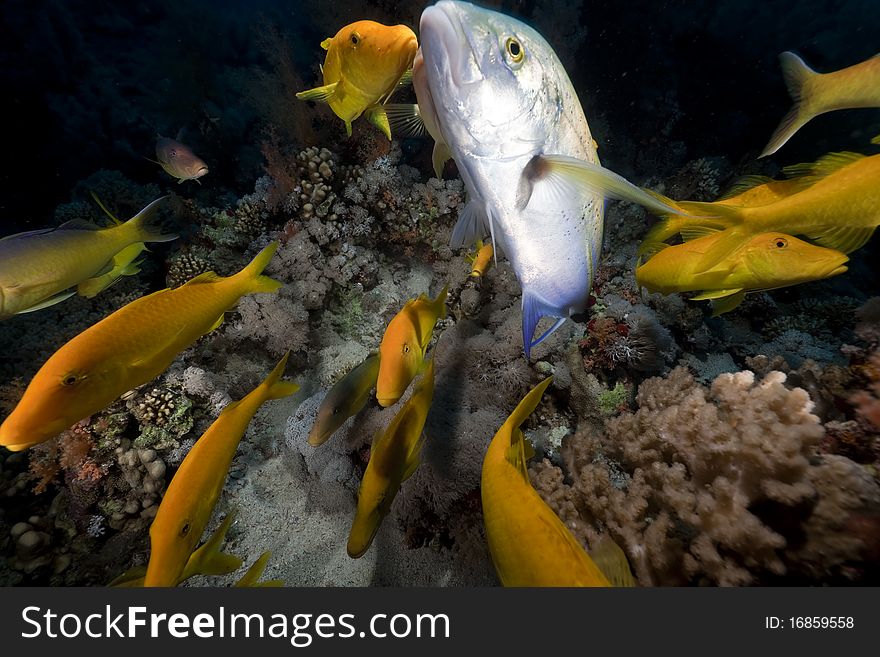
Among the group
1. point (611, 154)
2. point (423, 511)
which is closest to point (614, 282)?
point (423, 511)

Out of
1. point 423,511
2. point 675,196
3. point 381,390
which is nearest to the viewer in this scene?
point 381,390

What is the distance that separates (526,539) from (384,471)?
950mm

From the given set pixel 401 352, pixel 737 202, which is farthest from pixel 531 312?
pixel 737 202

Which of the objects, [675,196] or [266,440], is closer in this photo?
[266,440]

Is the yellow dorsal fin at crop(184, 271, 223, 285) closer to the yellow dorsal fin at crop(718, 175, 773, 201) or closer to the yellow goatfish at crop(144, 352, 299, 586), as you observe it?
the yellow goatfish at crop(144, 352, 299, 586)

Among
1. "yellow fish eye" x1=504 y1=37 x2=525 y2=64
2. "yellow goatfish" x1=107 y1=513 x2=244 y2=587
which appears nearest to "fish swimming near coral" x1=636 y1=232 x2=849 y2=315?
"yellow fish eye" x1=504 y1=37 x2=525 y2=64

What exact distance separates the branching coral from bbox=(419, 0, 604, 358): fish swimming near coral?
5.07 ft

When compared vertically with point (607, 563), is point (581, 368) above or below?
below

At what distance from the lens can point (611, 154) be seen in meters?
8.63

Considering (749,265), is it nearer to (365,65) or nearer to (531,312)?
(531,312)

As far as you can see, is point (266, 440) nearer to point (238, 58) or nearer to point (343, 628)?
point (343, 628)

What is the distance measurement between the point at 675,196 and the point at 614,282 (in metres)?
3.58

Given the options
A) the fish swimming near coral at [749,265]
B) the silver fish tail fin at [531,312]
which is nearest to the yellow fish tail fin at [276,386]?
the silver fish tail fin at [531,312]

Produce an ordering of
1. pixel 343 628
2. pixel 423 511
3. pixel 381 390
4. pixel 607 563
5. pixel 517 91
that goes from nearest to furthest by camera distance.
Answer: pixel 517 91
pixel 607 563
pixel 343 628
pixel 381 390
pixel 423 511
